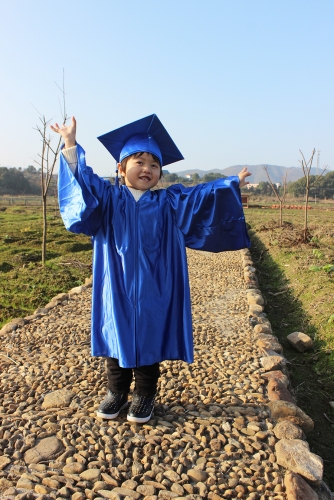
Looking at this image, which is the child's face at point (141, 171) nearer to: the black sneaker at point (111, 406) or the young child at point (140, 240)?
the young child at point (140, 240)

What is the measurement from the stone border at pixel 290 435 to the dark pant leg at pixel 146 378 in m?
0.78

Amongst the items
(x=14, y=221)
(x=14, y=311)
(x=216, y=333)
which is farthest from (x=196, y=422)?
(x=14, y=221)

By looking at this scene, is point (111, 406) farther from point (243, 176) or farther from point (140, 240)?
point (243, 176)

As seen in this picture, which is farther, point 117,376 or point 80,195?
point 117,376

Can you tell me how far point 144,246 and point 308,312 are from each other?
3.82 m

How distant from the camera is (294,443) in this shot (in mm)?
2346

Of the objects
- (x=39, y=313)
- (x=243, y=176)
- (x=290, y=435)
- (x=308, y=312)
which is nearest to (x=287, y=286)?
(x=308, y=312)

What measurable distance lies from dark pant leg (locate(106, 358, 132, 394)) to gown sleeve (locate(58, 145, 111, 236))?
2.68 ft

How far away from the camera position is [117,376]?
256 centimetres

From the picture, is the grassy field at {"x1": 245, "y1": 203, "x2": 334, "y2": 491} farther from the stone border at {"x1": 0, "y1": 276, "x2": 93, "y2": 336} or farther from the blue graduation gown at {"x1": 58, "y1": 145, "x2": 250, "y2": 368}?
the stone border at {"x1": 0, "y1": 276, "x2": 93, "y2": 336}

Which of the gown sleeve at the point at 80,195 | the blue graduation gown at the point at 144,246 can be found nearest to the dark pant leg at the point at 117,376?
the blue graduation gown at the point at 144,246

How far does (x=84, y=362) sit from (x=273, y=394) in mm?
1519

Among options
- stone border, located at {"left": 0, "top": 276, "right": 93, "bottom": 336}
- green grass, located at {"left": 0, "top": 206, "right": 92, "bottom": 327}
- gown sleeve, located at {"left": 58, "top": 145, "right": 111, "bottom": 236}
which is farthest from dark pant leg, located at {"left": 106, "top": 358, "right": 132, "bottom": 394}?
green grass, located at {"left": 0, "top": 206, "right": 92, "bottom": 327}

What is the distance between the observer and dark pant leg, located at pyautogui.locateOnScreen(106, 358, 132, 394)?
2543 millimetres
